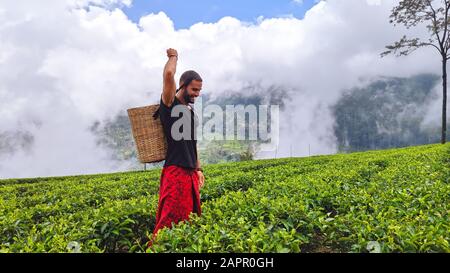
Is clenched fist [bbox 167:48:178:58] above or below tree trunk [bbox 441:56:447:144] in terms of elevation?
below

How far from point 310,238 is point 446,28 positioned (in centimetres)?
3012

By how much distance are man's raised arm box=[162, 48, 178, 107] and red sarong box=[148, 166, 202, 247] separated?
800mm

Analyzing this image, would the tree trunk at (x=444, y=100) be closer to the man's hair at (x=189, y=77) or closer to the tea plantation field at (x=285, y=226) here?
the tea plantation field at (x=285, y=226)

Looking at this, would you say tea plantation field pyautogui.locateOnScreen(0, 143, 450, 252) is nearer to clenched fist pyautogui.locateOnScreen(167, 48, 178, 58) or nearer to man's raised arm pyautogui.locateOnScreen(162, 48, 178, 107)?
man's raised arm pyautogui.locateOnScreen(162, 48, 178, 107)

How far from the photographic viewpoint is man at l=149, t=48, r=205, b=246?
426 centimetres

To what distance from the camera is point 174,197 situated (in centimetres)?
427

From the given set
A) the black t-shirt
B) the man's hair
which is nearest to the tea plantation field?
the black t-shirt

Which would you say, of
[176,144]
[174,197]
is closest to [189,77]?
[176,144]

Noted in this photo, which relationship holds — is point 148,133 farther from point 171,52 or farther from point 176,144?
point 171,52

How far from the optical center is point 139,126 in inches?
174

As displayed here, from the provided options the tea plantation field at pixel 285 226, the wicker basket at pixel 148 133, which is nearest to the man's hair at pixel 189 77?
the wicker basket at pixel 148 133

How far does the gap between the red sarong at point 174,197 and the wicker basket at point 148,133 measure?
0.24m

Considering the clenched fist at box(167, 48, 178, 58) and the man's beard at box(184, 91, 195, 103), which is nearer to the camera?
the clenched fist at box(167, 48, 178, 58)
